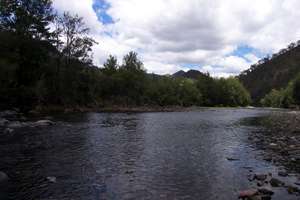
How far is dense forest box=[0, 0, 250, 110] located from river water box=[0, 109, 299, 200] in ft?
71.4

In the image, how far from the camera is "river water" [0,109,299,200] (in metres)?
12.1

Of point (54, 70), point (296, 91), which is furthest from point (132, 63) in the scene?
point (296, 91)

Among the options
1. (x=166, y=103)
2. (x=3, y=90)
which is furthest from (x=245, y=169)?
(x=166, y=103)

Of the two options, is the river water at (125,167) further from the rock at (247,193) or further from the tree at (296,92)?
the tree at (296,92)

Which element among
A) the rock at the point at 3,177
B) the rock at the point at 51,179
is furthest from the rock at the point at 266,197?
the rock at the point at 3,177

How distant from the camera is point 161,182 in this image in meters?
13.6

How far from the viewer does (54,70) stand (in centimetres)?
6669

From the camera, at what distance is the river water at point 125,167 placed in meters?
12.1

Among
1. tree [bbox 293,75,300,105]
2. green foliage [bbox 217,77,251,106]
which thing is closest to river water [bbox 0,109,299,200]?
tree [bbox 293,75,300,105]

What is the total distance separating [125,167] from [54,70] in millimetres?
55043

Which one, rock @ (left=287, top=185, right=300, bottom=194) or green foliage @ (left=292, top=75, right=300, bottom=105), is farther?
green foliage @ (left=292, top=75, right=300, bottom=105)

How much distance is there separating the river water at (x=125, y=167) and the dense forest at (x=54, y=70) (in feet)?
71.4

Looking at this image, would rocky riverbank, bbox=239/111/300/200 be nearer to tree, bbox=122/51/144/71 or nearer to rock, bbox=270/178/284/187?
rock, bbox=270/178/284/187

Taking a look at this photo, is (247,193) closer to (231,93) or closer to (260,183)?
(260,183)
